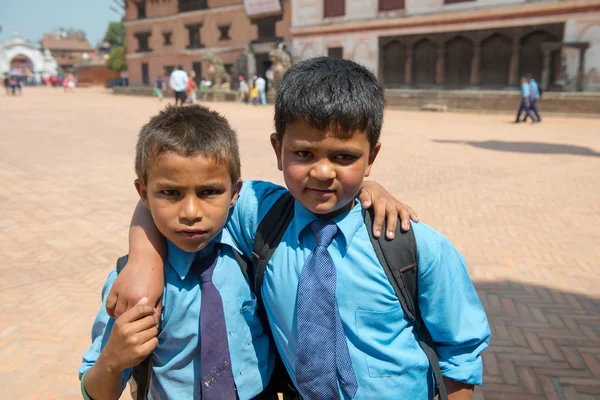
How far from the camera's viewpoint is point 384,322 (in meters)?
1.46

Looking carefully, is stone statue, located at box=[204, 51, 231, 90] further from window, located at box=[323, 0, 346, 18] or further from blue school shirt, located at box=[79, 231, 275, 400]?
blue school shirt, located at box=[79, 231, 275, 400]

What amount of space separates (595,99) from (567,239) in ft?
49.8

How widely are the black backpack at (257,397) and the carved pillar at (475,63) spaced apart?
24.9 m

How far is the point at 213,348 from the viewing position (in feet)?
5.02

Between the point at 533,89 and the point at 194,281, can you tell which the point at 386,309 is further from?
the point at 533,89

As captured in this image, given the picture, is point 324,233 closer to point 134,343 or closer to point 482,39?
point 134,343

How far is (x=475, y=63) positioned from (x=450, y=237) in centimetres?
2122

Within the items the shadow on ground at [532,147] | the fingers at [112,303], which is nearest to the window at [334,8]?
the shadow on ground at [532,147]

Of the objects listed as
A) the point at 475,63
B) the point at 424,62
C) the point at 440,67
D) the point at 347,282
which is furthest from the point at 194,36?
the point at 347,282

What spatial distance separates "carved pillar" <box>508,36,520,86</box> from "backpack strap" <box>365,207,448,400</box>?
2439 centimetres

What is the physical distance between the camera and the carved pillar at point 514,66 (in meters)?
22.5

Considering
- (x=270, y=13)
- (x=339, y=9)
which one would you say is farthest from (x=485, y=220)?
(x=270, y=13)

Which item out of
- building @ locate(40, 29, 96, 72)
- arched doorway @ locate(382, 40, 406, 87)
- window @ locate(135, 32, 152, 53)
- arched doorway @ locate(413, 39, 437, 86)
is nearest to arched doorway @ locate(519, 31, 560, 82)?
arched doorway @ locate(413, 39, 437, 86)

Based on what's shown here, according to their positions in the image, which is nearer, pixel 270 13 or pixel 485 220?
pixel 485 220
